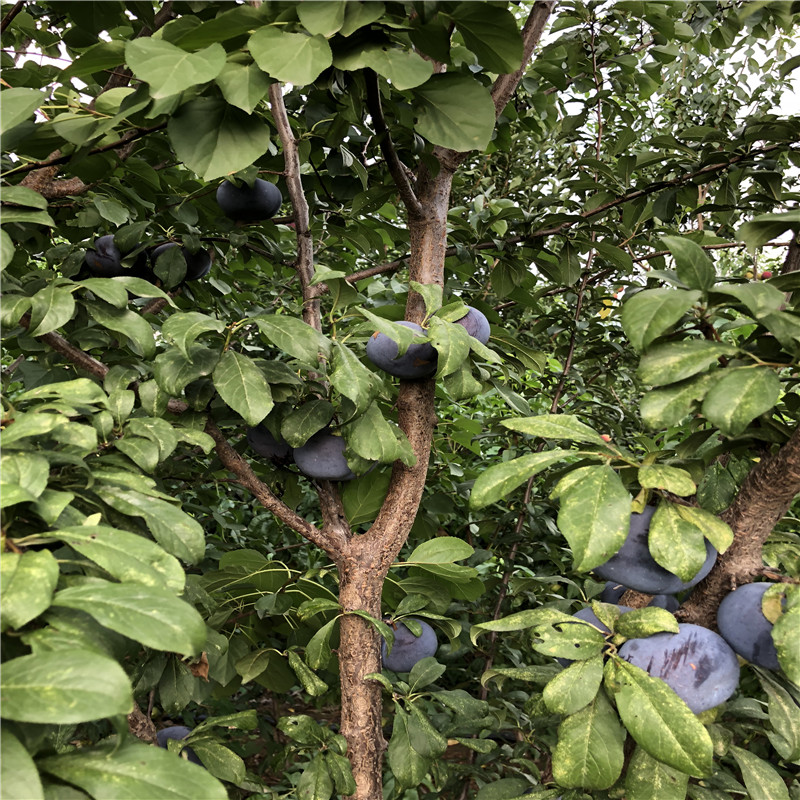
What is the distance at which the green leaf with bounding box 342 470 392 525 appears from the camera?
1.27 m

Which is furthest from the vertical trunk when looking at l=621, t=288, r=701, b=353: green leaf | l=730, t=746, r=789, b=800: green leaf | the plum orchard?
l=621, t=288, r=701, b=353: green leaf

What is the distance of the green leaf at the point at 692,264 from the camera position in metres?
0.74

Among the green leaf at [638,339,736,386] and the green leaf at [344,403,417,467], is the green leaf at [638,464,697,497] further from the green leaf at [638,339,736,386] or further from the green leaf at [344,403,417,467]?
the green leaf at [344,403,417,467]

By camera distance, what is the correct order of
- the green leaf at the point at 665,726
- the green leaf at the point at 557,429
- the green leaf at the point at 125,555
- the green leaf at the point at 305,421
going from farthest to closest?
1. the green leaf at the point at 305,421
2. the green leaf at the point at 557,429
3. the green leaf at the point at 665,726
4. the green leaf at the point at 125,555

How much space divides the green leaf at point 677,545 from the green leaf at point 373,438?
41cm

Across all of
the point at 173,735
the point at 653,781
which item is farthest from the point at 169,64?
the point at 173,735

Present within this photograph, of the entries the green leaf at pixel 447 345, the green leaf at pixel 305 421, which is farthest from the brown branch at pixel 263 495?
the green leaf at pixel 447 345

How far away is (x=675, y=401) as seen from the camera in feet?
2.48

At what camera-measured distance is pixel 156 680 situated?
3.69ft

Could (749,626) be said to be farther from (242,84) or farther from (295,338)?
(242,84)

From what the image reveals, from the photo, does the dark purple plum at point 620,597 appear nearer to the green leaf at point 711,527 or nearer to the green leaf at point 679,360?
the green leaf at point 711,527

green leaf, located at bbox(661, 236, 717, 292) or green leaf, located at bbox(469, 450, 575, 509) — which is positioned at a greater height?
green leaf, located at bbox(661, 236, 717, 292)

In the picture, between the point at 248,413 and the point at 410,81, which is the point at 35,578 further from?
the point at 410,81

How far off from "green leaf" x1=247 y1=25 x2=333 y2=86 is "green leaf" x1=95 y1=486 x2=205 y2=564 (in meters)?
0.50
